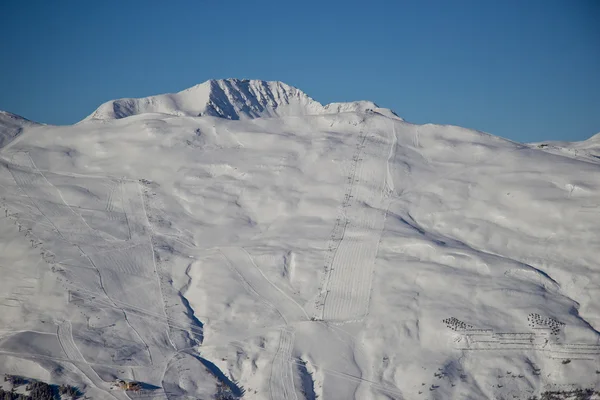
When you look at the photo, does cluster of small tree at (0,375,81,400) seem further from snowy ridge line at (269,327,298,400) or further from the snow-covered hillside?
snowy ridge line at (269,327,298,400)

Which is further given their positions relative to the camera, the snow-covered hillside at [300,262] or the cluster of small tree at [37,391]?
the snow-covered hillside at [300,262]

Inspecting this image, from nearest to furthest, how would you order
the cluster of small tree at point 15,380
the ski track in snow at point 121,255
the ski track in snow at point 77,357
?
the cluster of small tree at point 15,380 → the ski track in snow at point 77,357 → the ski track in snow at point 121,255

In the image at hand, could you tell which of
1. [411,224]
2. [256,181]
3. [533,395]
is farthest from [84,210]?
[533,395]

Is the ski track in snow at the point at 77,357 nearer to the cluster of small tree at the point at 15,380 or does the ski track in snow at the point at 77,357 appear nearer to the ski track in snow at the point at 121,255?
the ski track in snow at the point at 121,255

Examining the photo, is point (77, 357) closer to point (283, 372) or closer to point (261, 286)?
point (283, 372)

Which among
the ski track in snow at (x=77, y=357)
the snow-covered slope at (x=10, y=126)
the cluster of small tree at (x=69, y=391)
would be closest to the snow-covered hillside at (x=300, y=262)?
the ski track in snow at (x=77, y=357)

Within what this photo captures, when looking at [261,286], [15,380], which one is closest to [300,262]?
[261,286]
